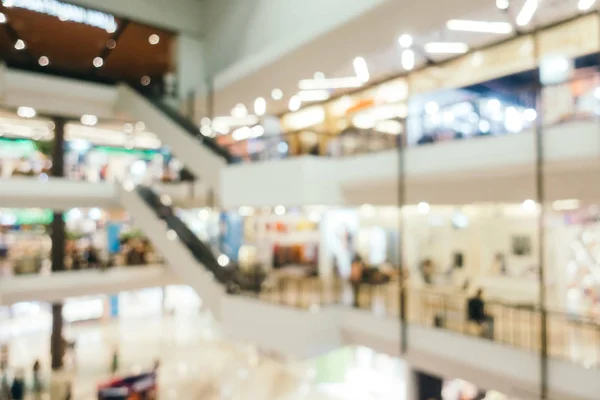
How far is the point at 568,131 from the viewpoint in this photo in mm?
5555

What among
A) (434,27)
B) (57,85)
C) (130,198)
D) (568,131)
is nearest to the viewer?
(568,131)

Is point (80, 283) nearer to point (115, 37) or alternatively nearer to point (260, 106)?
point (115, 37)

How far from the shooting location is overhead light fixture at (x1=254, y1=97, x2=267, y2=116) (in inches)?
481

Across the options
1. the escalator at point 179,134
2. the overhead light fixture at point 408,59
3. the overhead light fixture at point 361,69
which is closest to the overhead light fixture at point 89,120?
the escalator at point 179,134

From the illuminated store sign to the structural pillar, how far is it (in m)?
4.44

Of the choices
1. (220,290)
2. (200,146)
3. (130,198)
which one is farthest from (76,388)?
(200,146)

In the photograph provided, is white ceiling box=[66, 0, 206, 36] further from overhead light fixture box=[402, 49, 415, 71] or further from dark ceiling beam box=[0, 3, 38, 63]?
overhead light fixture box=[402, 49, 415, 71]

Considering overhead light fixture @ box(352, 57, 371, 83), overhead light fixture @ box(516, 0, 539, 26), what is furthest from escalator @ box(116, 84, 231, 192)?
overhead light fixture @ box(516, 0, 539, 26)

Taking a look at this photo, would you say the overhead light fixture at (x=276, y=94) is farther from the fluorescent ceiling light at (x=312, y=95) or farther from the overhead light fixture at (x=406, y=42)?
the overhead light fixture at (x=406, y=42)

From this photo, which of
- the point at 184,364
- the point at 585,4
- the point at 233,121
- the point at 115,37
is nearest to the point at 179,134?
the point at 115,37

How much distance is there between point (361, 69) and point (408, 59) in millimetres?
1143

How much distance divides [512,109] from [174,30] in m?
8.86

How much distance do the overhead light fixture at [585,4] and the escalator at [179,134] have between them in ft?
22.8

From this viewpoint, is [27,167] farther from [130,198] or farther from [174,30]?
[174,30]
